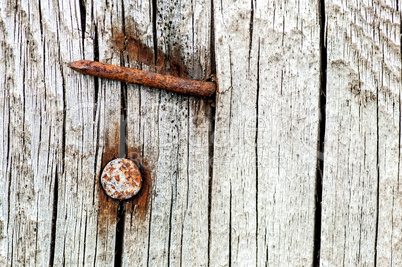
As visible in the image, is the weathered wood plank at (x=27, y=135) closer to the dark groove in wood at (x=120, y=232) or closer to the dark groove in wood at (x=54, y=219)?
the dark groove in wood at (x=54, y=219)

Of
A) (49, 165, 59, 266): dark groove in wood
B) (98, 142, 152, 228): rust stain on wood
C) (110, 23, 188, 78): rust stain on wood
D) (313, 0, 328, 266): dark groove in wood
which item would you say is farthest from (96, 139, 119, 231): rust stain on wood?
(313, 0, 328, 266): dark groove in wood

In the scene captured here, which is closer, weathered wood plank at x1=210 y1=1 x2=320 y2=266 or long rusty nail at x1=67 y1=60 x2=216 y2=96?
long rusty nail at x1=67 y1=60 x2=216 y2=96

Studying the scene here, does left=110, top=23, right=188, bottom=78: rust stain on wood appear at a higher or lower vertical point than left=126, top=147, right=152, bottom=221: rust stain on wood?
higher

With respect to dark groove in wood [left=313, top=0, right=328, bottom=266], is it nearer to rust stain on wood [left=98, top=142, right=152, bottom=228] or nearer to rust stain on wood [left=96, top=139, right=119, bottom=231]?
rust stain on wood [left=98, top=142, right=152, bottom=228]

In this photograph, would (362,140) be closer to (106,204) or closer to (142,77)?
(142,77)

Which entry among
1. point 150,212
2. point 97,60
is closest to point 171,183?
point 150,212

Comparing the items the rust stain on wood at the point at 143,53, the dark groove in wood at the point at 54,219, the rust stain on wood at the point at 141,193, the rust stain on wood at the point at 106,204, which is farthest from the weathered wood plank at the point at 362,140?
the dark groove in wood at the point at 54,219
